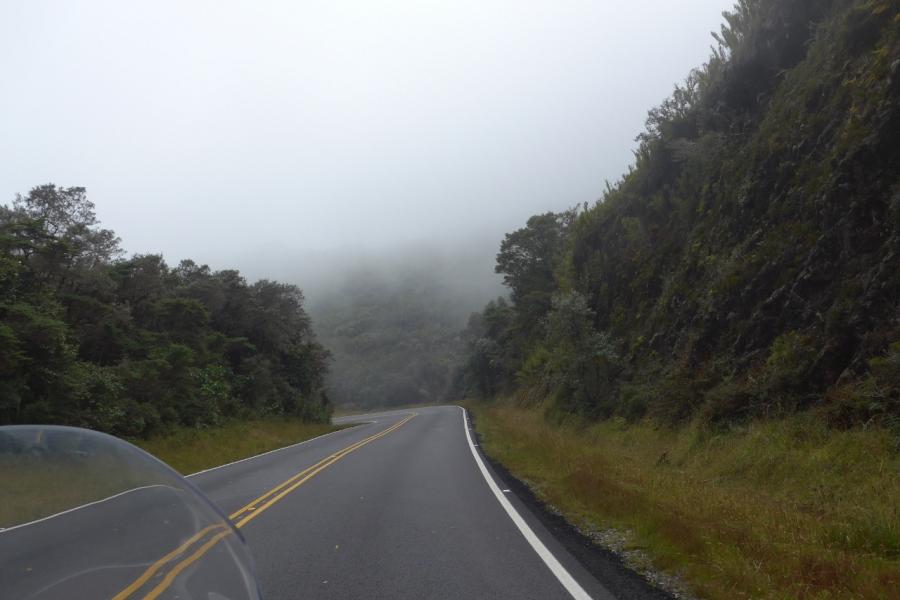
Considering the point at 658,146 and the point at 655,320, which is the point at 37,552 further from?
the point at 658,146

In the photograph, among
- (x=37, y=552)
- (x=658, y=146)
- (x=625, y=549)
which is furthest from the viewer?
(x=658, y=146)

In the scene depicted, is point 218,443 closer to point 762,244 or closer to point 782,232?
point 762,244

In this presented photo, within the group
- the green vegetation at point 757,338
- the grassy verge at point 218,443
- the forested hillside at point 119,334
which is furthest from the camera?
the grassy verge at point 218,443

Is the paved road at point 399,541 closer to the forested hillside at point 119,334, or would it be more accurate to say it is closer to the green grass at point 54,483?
the green grass at point 54,483

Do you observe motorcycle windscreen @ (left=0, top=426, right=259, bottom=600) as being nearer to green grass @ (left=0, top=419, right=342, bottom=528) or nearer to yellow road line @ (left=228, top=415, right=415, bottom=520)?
green grass @ (left=0, top=419, right=342, bottom=528)

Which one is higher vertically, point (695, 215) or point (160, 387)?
point (695, 215)

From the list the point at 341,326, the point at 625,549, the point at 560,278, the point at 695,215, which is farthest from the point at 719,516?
the point at 341,326

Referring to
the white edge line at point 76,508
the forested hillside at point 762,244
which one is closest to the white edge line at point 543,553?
the white edge line at point 76,508

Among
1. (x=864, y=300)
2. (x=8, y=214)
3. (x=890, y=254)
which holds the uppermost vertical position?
(x=8, y=214)

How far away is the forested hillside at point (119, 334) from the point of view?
15.8 metres

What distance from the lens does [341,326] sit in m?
161

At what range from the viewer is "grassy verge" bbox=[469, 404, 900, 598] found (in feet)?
16.8

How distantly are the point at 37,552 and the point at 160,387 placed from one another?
21.1 metres

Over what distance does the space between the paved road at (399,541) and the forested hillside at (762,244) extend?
5.35 meters
